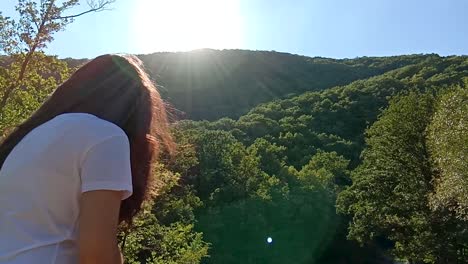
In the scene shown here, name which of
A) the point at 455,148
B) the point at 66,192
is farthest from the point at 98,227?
the point at 455,148

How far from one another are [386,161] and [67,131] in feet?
127

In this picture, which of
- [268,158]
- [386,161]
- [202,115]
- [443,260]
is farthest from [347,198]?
[202,115]

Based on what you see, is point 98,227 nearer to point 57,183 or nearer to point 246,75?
Result: point 57,183

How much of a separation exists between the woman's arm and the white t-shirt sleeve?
22 mm

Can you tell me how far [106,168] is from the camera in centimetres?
164

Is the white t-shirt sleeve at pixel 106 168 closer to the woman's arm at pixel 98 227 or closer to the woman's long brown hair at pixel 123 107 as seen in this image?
the woman's arm at pixel 98 227

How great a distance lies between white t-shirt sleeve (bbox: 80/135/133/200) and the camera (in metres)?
1.63

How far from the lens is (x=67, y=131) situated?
1.70 m

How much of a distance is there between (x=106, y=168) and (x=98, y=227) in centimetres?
15

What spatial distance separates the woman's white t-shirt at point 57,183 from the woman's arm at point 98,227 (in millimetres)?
27

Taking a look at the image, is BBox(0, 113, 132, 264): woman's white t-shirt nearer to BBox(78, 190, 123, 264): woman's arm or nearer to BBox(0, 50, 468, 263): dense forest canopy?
BBox(78, 190, 123, 264): woman's arm

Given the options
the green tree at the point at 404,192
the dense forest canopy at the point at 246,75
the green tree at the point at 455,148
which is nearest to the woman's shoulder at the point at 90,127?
the green tree at the point at 455,148

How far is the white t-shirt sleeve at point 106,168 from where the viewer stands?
5.35 feet

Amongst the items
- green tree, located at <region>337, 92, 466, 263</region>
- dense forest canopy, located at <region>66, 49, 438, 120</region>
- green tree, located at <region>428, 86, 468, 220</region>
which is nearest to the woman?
green tree, located at <region>428, 86, 468, 220</region>
